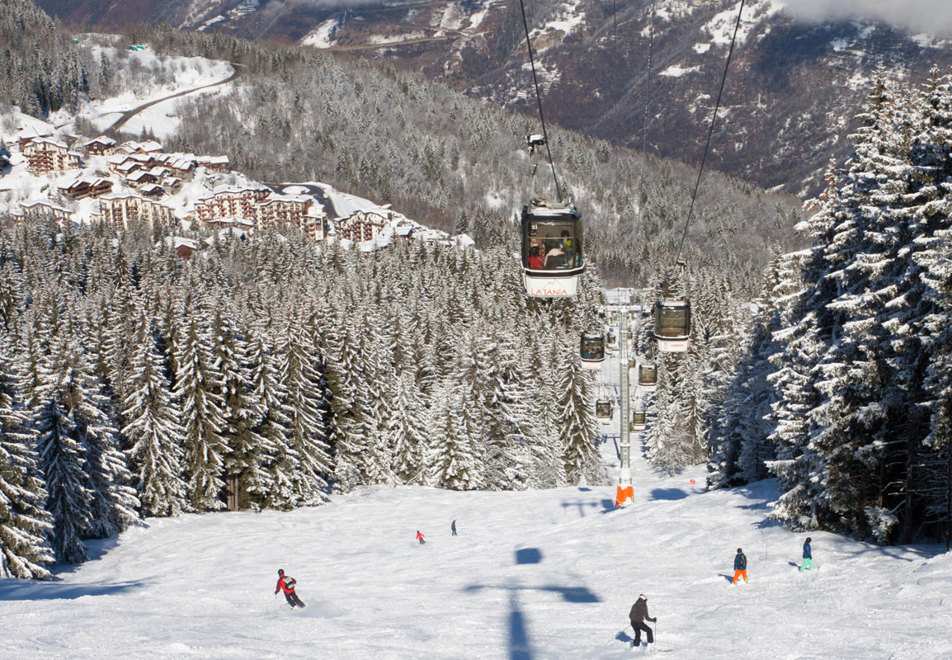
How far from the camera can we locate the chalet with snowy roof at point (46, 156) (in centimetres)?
19338

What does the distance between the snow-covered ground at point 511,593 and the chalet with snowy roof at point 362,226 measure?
150790mm

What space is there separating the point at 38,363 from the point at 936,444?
3449cm

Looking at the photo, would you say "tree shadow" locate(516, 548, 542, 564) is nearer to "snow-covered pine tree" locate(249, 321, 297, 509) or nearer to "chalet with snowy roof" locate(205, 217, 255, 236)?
"snow-covered pine tree" locate(249, 321, 297, 509)

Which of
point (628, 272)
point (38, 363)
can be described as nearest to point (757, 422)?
point (38, 363)

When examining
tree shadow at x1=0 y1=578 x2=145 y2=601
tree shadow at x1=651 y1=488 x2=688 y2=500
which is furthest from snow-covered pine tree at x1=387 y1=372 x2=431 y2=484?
tree shadow at x1=0 y1=578 x2=145 y2=601

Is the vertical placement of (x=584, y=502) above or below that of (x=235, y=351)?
below

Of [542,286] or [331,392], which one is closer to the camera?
[542,286]

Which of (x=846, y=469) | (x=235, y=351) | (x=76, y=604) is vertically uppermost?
(x=235, y=351)

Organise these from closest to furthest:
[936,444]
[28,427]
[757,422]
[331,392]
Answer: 1. [936,444]
2. [28,427]
3. [757,422]
4. [331,392]

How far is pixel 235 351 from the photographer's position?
42.7 meters

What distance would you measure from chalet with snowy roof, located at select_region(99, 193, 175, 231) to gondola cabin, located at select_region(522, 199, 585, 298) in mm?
163313

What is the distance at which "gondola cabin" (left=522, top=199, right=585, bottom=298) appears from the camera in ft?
70.1

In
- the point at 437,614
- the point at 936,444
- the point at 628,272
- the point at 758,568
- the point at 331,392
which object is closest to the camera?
the point at 936,444

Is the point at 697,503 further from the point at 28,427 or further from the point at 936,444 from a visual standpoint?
the point at 28,427
